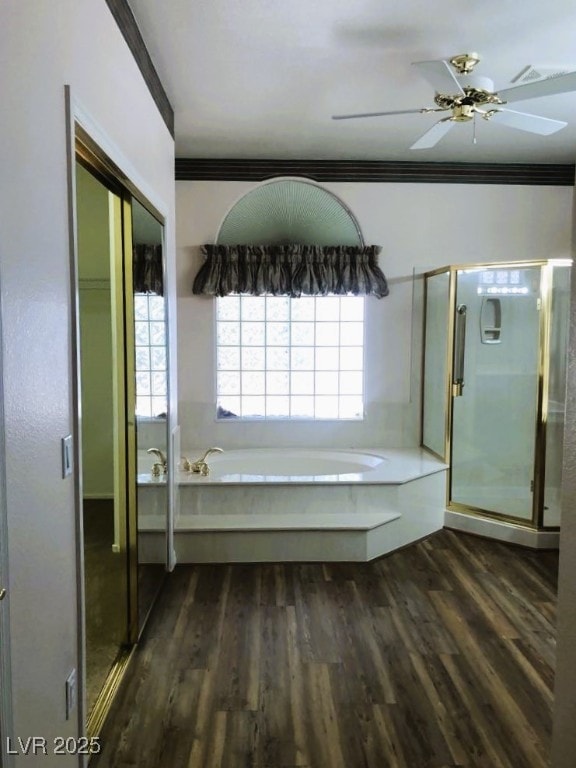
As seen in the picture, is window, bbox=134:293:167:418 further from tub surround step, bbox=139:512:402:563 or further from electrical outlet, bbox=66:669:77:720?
electrical outlet, bbox=66:669:77:720

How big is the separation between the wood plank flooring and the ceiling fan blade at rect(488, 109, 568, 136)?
8.35 feet

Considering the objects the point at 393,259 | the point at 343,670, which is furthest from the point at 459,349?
the point at 343,670

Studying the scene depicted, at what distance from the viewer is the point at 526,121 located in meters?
2.90

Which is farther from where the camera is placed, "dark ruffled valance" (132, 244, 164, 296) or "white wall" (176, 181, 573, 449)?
"white wall" (176, 181, 573, 449)

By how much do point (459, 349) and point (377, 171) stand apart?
161 centimetres

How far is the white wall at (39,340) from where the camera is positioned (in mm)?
1222

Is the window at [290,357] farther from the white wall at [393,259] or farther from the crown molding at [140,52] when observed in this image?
the crown molding at [140,52]

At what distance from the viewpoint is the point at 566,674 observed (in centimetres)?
134

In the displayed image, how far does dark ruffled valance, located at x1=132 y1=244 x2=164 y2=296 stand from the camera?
2.60 meters

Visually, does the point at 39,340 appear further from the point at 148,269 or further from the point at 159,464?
the point at 159,464

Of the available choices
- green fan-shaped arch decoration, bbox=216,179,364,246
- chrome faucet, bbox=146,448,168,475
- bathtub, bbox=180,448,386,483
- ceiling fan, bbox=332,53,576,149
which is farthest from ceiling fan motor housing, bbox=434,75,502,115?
bathtub, bbox=180,448,386,483

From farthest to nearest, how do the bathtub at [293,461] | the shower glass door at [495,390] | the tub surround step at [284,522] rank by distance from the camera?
the bathtub at [293,461] < the shower glass door at [495,390] < the tub surround step at [284,522]

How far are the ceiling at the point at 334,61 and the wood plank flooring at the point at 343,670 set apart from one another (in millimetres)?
2802

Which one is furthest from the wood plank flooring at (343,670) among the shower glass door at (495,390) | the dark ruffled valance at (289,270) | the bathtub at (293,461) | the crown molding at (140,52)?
the crown molding at (140,52)
